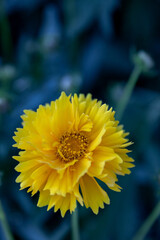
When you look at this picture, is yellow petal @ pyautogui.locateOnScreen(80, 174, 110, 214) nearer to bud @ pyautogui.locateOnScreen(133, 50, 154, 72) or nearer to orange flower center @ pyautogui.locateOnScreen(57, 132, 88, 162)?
orange flower center @ pyautogui.locateOnScreen(57, 132, 88, 162)

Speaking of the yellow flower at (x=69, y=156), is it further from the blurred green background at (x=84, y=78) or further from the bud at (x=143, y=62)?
the blurred green background at (x=84, y=78)

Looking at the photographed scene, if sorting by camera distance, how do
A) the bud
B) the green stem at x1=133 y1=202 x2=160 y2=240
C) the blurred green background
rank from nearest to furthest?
the green stem at x1=133 y1=202 x2=160 y2=240 → the bud → the blurred green background

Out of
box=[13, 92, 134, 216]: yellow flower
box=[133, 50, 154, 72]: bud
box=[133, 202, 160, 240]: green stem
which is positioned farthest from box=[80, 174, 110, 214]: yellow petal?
box=[133, 50, 154, 72]: bud

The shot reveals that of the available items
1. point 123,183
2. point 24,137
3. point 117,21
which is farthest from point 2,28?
point 24,137

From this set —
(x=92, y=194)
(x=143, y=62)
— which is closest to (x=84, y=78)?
(x=143, y=62)

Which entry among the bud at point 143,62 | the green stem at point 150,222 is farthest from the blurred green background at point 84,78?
the bud at point 143,62

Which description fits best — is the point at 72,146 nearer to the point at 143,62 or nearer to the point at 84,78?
the point at 143,62

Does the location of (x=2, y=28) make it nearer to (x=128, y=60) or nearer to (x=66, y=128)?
(x=128, y=60)
